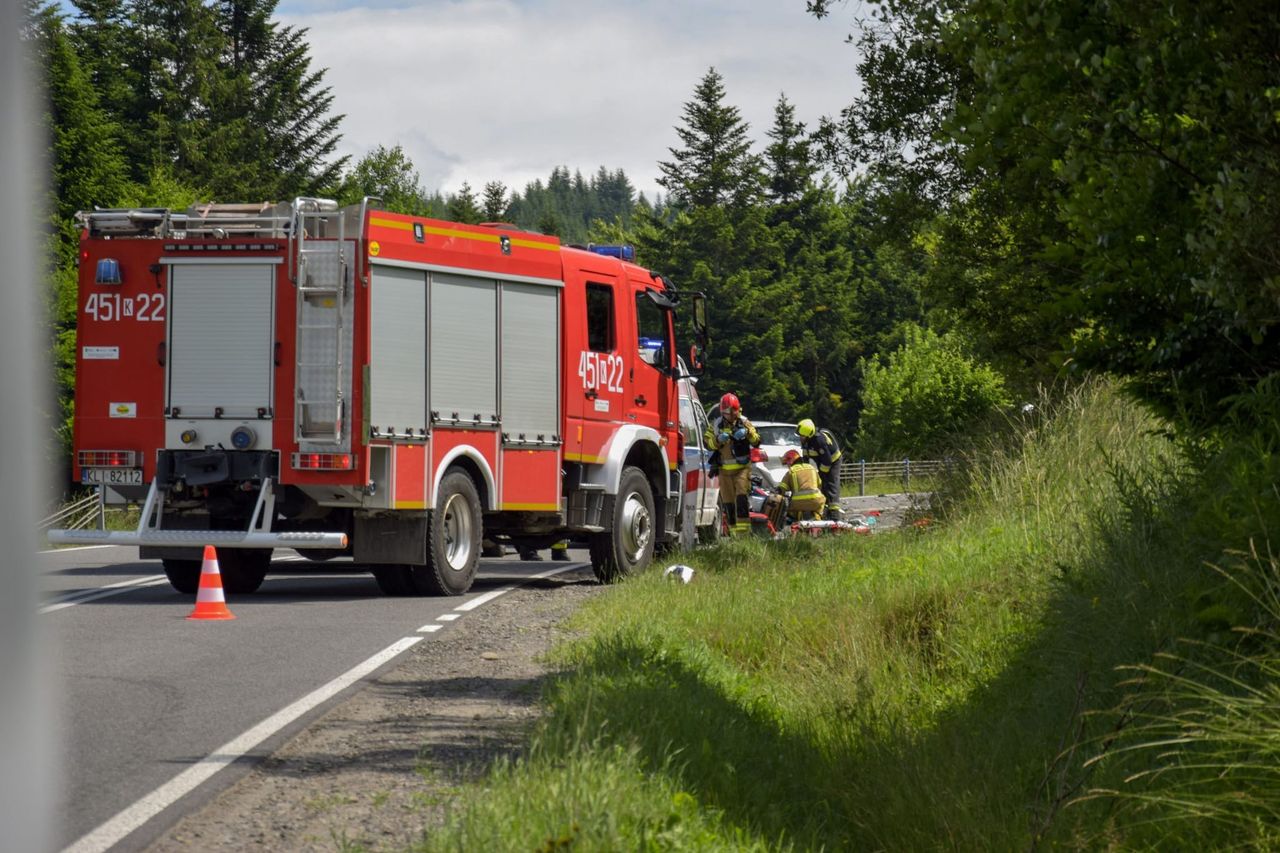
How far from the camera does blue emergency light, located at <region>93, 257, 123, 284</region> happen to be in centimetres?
1380

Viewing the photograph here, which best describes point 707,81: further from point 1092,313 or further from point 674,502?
point 1092,313

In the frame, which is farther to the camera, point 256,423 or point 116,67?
Result: point 116,67

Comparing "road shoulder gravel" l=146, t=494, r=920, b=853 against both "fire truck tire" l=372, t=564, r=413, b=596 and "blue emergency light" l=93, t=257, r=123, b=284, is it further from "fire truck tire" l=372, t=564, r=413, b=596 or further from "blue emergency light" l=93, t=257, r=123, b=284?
"blue emergency light" l=93, t=257, r=123, b=284

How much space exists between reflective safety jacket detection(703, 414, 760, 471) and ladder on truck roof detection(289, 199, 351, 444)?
7.87 metres

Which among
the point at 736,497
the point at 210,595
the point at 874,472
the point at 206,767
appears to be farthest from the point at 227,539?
the point at 874,472

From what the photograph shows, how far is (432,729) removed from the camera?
7227 millimetres

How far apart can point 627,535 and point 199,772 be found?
1012 centimetres

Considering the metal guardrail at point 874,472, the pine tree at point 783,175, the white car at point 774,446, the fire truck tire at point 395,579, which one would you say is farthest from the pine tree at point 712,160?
the fire truck tire at point 395,579

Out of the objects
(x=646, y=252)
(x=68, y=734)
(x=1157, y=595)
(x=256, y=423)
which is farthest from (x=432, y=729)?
(x=646, y=252)

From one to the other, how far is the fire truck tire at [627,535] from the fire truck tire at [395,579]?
220 centimetres

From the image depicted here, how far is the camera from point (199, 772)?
621cm

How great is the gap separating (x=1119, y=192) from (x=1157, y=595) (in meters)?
1.76

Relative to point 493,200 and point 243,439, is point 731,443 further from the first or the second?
point 493,200

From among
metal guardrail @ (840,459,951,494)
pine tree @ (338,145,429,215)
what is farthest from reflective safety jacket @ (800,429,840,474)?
pine tree @ (338,145,429,215)
